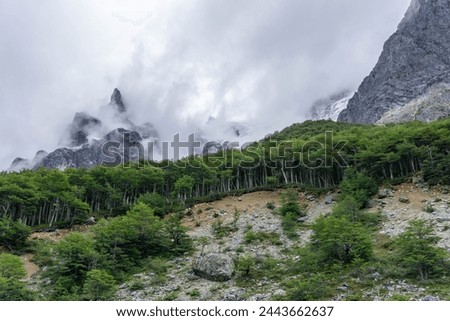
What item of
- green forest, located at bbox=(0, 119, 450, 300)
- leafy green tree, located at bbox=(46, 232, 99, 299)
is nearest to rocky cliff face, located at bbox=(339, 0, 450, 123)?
green forest, located at bbox=(0, 119, 450, 300)

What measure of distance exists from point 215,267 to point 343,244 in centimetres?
965

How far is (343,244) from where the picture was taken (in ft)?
91.7

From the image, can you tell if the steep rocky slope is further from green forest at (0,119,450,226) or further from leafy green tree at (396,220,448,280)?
green forest at (0,119,450,226)

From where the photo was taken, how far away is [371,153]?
53000mm

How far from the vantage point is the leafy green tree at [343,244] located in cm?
2766

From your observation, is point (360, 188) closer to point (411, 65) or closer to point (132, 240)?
point (132, 240)

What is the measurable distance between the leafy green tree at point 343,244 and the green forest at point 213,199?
7 centimetres

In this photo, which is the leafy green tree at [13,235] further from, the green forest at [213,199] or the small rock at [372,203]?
the small rock at [372,203]

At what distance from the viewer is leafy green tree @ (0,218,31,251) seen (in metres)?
44.2

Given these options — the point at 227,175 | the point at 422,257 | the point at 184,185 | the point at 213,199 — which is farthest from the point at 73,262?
the point at 227,175

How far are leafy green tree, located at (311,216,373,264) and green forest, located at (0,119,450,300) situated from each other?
74 mm

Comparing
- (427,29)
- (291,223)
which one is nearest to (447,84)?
(427,29)

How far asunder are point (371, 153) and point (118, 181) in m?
39.6

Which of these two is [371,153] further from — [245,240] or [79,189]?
[79,189]
